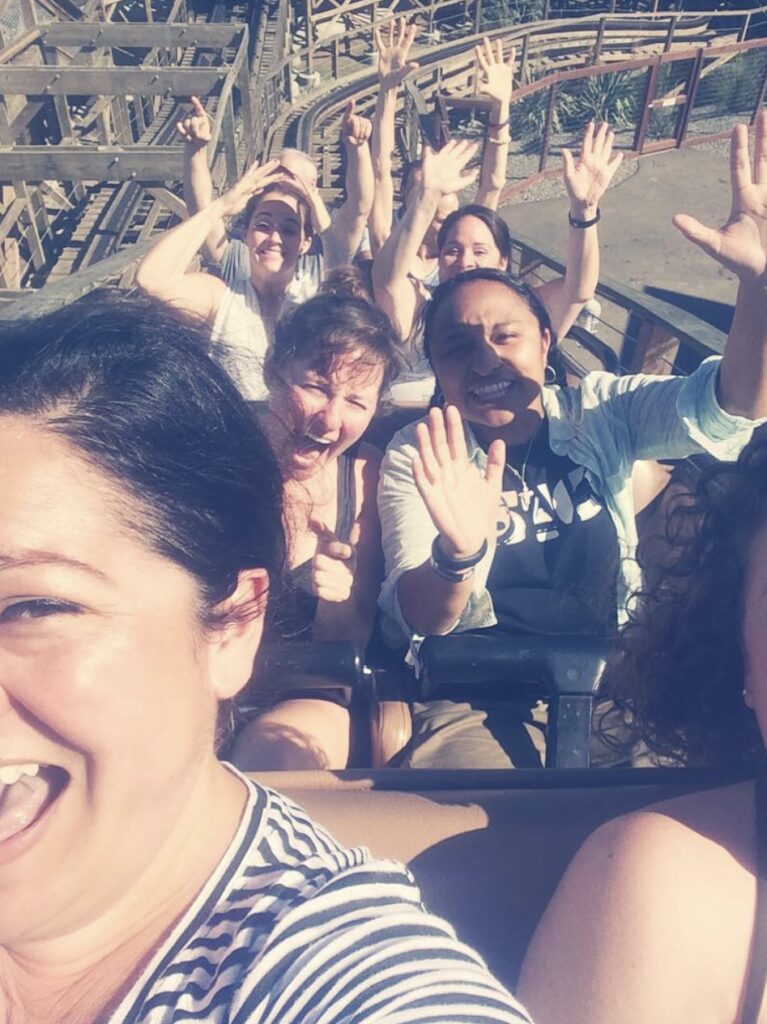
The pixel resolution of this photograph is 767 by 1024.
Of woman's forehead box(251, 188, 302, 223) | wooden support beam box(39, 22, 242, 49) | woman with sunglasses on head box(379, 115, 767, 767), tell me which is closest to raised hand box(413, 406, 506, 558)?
woman with sunglasses on head box(379, 115, 767, 767)

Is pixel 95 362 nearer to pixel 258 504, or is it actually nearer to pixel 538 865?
pixel 258 504

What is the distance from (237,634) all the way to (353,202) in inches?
119

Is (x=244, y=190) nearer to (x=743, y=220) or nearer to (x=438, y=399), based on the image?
(x=438, y=399)

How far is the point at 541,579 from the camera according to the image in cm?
224

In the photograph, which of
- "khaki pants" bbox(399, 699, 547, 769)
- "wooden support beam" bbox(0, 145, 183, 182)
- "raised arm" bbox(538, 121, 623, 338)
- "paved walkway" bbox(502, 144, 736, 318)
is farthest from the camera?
"paved walkway" bbox(502, 144, 736, 318)

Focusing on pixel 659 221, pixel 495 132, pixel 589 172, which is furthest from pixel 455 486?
pixel 659 221

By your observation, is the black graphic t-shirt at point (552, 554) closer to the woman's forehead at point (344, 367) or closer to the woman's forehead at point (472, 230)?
the woman's forehead at point (344, 367)

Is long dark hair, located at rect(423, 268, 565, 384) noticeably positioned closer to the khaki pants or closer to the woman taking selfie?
the khaki pants

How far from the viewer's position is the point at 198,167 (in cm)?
417

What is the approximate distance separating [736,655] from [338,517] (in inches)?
46.0

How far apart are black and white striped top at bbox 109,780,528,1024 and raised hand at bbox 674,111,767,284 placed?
172 cm

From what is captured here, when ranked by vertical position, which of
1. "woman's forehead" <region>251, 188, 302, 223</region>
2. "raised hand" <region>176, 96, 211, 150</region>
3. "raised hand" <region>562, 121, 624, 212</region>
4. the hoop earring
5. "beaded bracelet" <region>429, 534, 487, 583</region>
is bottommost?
"beaded bracelet" <region>429, 534, 487, 583</region>

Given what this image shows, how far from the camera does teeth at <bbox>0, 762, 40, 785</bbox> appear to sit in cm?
97

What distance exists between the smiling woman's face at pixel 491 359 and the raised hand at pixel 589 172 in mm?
944
